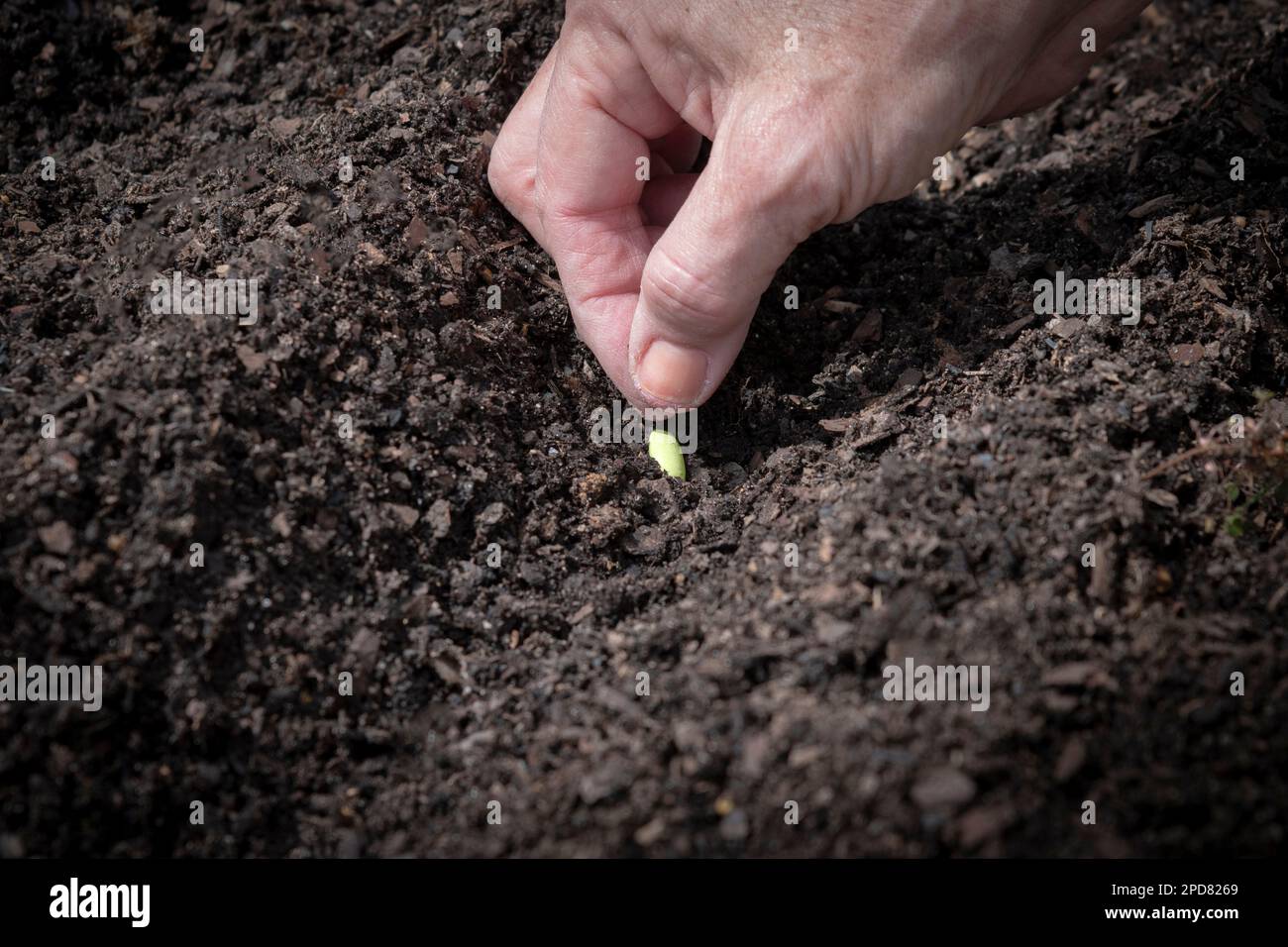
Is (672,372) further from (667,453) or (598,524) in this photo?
(598,524)

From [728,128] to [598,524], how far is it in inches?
39.4

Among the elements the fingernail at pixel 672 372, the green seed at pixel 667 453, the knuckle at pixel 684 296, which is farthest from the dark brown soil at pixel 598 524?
the knuckle at pixel 684 296

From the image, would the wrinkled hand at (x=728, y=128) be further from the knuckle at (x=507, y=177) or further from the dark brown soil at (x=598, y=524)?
the dark brown soil at (x=598, y=524)

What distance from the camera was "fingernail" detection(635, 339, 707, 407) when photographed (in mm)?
2354

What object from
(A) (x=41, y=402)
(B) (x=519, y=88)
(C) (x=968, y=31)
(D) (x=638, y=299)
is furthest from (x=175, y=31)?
(C) (x=968, y=31)

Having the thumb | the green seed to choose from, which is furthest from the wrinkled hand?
the green seed

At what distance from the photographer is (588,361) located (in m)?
2.62

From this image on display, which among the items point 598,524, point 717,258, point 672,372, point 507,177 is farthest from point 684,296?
point 507,177

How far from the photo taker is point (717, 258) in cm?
215

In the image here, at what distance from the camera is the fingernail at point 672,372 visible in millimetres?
2354

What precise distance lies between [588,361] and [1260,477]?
168cm

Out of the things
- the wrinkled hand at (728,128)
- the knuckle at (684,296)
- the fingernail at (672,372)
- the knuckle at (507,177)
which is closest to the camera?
the wrinkled hand at (728,128)

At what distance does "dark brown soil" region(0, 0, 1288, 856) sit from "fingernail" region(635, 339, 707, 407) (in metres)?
0.20
